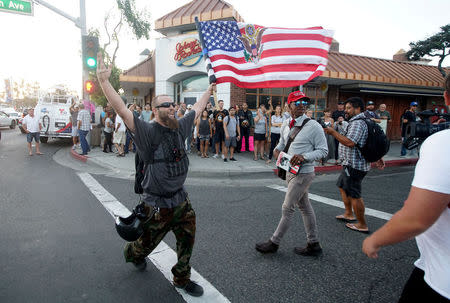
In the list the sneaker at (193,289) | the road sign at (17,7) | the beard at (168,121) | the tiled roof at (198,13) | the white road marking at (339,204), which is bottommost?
the white road marking at (339,204)

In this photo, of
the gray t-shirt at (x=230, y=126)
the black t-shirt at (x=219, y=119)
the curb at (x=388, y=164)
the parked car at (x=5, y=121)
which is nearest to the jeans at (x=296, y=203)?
the curb at (x=388, y=164)

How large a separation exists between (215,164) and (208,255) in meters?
5.58

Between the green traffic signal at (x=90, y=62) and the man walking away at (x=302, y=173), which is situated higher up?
the green traffic signal at (x=90, y=62)

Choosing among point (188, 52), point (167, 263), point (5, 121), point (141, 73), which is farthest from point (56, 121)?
point (5, 121)

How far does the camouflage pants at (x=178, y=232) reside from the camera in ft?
8.66

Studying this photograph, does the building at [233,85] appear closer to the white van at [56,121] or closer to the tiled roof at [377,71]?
the tiled roof at [377,71]

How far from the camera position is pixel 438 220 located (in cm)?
130

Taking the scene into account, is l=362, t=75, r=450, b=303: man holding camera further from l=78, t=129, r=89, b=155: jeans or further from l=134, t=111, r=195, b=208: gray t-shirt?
l=78, t=129, r=89, b=155: jeans

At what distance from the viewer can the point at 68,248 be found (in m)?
3.59

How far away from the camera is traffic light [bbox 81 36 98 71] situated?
898 centimetres

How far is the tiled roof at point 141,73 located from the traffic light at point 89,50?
5.20 metres

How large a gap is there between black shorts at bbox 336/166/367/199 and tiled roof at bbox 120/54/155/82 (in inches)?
498

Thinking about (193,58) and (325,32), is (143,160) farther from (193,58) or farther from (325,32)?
(193,58)

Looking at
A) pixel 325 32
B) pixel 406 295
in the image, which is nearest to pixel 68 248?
pixel 406 295
